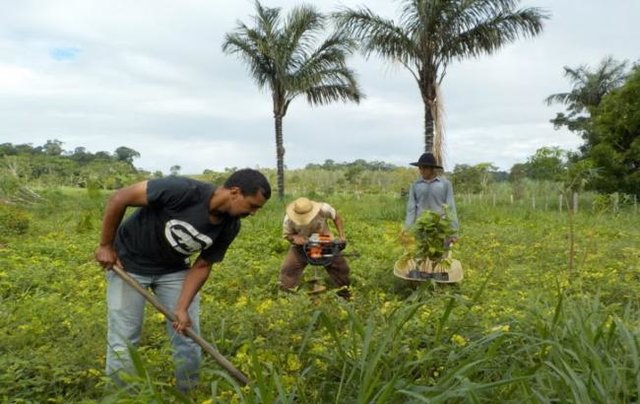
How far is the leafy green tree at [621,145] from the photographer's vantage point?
17.9 meters

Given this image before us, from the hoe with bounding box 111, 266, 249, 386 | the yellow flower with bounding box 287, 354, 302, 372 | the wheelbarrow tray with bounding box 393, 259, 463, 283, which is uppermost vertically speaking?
the hoe with bounding box 111, 266, 249, 386

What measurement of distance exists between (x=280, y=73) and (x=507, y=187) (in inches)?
526

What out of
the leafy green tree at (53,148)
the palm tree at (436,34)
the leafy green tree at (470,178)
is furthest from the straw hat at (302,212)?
the leafy green tree at (53,148)

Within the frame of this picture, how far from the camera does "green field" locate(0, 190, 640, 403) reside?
7.26 ft

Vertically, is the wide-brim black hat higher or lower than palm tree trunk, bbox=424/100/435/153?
lower

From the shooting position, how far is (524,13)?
545 inches

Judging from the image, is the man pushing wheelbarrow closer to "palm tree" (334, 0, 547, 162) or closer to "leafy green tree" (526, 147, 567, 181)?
"leafy green tree" (526, 147, 567, 181)

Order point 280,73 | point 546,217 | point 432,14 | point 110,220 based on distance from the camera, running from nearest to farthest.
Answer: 1. point 110,220
2. point 432,14
3. point 546,217
4. point 280,73

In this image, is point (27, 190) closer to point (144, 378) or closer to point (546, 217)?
point (546, 217)

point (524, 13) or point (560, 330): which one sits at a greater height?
point (524, 13)

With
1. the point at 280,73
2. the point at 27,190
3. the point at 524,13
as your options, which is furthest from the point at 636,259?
the point at 27,190

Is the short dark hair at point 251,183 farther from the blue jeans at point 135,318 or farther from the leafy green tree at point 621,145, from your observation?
the leafy green tree at point 621,145

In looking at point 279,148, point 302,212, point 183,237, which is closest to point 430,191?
point 302,212

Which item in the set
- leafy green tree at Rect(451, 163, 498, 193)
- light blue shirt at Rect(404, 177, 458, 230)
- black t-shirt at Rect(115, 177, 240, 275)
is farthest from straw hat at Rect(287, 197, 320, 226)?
leafy green tree at Rect(451, 163, 498, 193)
